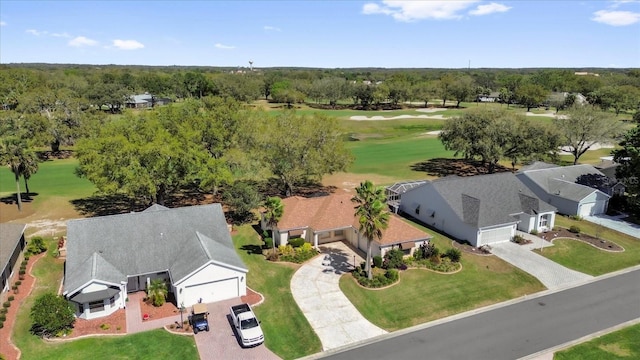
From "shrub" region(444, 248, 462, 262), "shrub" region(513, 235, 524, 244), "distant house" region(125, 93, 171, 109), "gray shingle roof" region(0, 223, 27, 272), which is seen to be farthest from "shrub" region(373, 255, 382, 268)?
"distant house" region(125, 93, 171, 109)

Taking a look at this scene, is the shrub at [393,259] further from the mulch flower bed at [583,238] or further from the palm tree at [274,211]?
the mulch flower bed at [583,238]

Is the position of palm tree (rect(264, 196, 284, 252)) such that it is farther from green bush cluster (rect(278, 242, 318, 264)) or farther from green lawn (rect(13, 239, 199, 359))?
green lawn (rect(13, 239, 199, 359))

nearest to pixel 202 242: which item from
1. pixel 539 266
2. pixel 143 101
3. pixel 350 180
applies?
pixel 539 266

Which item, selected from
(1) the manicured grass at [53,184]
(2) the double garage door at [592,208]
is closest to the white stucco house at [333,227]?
(2) the double garage door at [592,208]

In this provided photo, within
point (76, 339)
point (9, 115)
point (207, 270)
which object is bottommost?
point (76, 339)

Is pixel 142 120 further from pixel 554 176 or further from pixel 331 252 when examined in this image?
pixel 554 176

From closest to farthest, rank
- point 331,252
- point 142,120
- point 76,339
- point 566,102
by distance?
point 76,339, point 331,252, point 142,120, point 566,102

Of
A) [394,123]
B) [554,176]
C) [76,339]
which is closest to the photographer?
[76,339]

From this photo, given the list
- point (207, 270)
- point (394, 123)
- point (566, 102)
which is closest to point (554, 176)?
point (207, 270)

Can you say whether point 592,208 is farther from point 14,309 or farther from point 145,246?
point 14,309
